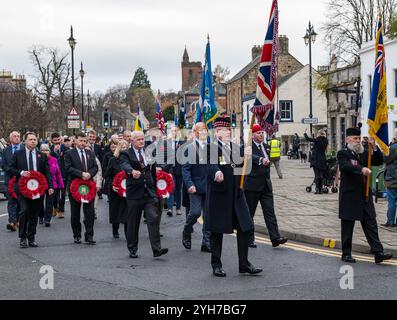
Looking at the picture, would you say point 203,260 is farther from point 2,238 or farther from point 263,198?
point 2,238

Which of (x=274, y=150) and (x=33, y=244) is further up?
(x=274, y=150)

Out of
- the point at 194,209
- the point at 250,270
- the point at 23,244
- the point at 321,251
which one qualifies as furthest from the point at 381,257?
the point at 23,244

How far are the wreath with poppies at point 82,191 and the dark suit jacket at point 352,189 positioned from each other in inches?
183

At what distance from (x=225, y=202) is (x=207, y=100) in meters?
5.08

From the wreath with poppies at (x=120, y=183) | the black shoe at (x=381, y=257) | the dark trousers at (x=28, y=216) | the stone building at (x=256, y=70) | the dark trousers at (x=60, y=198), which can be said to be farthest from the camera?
the stone building at (x=256, y=70)

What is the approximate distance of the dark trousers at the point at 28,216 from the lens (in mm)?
11352

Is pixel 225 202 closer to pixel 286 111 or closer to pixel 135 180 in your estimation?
pixel 135 180

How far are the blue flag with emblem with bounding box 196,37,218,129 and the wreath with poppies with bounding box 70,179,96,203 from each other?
2.64 metres

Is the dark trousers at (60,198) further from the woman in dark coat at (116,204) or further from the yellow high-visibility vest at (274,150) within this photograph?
the yellow high-visibility vest at (274,150)

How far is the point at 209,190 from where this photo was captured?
8.76m

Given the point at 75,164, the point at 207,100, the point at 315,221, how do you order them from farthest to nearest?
the point at 315,221 → the point at 207,100 → the point at 75,164

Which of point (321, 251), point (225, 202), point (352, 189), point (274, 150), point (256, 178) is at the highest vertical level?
point (274, 150)

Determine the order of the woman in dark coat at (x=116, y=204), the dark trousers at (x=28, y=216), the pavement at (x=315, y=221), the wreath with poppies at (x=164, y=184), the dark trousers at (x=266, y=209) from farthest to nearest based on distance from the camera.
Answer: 1. the woman in dark coat at (x=116, y=204)
2. the wreath with poppies at (x=164, y=184)
3. the dark trousers at (x=28, y=216)
4. the pavement at (x=315, y=221)
5. the dark trousers at (x=266, y=209)

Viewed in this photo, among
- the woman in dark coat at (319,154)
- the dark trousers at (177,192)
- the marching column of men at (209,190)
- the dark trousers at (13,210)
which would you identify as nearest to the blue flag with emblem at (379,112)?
the marching column of men at (209,190)
